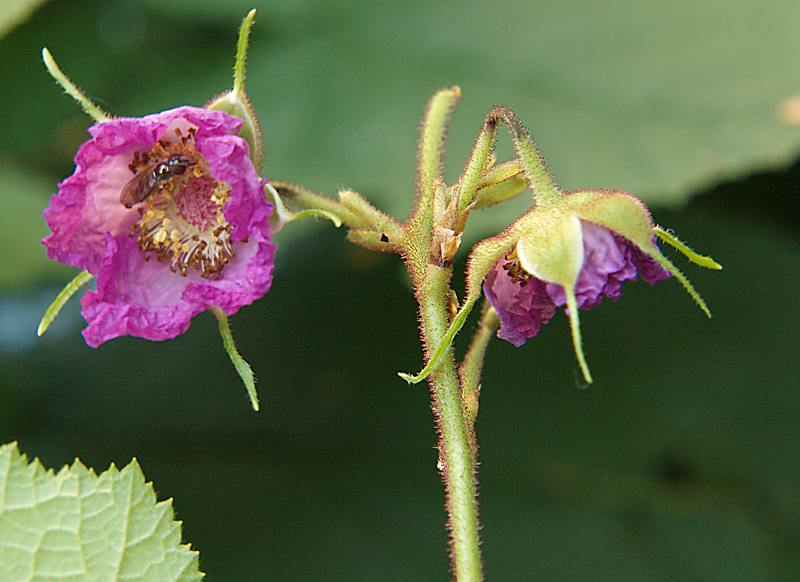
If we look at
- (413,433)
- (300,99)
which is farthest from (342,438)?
(300,99)

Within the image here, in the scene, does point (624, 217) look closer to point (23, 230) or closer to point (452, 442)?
point (452, 442)

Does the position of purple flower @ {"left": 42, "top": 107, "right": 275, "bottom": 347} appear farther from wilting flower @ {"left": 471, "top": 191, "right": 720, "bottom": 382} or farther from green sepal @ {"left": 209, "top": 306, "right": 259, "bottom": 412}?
wilting flower @ {"left": 471, "top": 191, "right": 720, "bottom": 382}

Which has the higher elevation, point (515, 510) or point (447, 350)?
point (447, 350)

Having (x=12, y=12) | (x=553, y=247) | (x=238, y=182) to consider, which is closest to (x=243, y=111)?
(x=238, y=182)

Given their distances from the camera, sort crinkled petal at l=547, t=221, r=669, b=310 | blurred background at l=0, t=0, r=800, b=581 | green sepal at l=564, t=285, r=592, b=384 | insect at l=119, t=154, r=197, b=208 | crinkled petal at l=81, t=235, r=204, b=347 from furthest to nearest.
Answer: blurred background at l=0, t=0, r=800, b=581 → insect at l=119, t=154, r=197, b=208 → crinkled petal at l=81, t=235, r=204, b=347 → crinkled petal at l=547, t=221, r=669, b=310 → green sepal at l=564, t=285, r=592, b=384

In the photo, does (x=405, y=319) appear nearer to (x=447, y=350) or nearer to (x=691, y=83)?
(x=691, y=83)

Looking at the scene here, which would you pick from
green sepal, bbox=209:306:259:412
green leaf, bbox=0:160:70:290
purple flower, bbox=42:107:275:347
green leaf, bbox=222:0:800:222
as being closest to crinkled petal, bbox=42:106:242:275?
purple flower, bbox=42:107:275:347

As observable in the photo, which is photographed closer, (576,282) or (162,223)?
(576,282)
